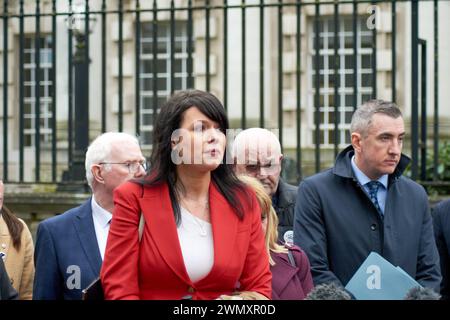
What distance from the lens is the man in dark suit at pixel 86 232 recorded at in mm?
4758

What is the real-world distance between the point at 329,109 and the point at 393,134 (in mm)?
10308

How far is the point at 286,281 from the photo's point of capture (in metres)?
4.30

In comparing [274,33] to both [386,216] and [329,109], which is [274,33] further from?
[386,216]

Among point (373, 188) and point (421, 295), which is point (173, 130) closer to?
point (421, 295)

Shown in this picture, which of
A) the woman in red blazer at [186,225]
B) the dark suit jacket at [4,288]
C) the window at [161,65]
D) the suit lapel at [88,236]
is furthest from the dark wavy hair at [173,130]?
the window at [161,65]

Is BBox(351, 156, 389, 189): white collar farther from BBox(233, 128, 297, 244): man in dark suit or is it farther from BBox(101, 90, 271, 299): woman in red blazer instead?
BBox(101, 90, 271, 299): woman in red blazer

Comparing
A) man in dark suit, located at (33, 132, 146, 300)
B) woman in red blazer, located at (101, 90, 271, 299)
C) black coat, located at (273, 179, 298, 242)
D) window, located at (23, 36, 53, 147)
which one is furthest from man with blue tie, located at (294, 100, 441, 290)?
window, located at (23, 36, 53, 147)

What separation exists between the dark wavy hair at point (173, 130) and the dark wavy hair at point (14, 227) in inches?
87.8

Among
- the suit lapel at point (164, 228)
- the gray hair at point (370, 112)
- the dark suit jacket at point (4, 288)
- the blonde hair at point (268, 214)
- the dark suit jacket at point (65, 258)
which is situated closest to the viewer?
the suit lapel at point (164, 228)

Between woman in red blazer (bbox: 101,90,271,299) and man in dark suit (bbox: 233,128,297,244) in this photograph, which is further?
man in dark suit (bbox: 233,128,297,244)

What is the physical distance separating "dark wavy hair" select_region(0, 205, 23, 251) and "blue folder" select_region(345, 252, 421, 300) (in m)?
2.39

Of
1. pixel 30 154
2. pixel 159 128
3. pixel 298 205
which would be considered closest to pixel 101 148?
pixel 298 205

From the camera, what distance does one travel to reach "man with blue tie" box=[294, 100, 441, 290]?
4.99 m

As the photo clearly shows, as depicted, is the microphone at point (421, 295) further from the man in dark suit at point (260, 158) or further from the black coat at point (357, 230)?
the man in dark suit at point (260, 158)
